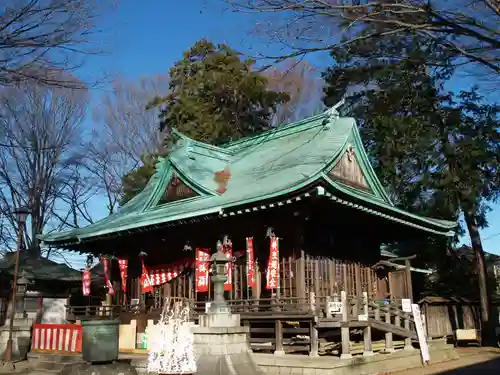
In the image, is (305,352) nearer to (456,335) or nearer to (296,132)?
(296,132)

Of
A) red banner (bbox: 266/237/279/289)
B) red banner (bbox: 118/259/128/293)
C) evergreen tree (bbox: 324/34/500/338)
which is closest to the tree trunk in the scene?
evergreen tree (bbox: 324/34/500/338)

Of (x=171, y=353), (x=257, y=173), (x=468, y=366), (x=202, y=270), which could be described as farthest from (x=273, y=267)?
(x=468, y=366)

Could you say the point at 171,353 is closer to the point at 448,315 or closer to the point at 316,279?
the point at 316,279

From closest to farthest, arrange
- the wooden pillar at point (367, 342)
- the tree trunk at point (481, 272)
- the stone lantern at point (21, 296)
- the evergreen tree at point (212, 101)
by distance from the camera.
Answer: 1. the wooden pillar at point (367, 342)
2. the stone lantern at point (21, 296)
3. the tree trunk at point (481, 272)
4. the evergreen tree at point (212, 101)

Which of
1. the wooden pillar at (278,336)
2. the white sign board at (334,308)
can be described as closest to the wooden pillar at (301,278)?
the wooden pillar at (278,336)

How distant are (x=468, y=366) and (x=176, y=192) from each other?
465 inches

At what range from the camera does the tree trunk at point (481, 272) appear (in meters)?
23.4

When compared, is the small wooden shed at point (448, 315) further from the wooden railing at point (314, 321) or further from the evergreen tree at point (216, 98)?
the evergreen tree at point (216, 98)

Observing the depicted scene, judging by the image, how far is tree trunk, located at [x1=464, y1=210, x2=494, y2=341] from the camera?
23.4 metres

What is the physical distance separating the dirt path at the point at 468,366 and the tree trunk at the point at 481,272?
259cm

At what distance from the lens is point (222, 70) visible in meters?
31.5

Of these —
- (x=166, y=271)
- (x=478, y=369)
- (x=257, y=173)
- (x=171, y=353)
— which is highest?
(x=257, y=173)

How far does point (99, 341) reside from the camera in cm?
848

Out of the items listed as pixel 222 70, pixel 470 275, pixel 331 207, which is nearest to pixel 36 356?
pixel 331 207
